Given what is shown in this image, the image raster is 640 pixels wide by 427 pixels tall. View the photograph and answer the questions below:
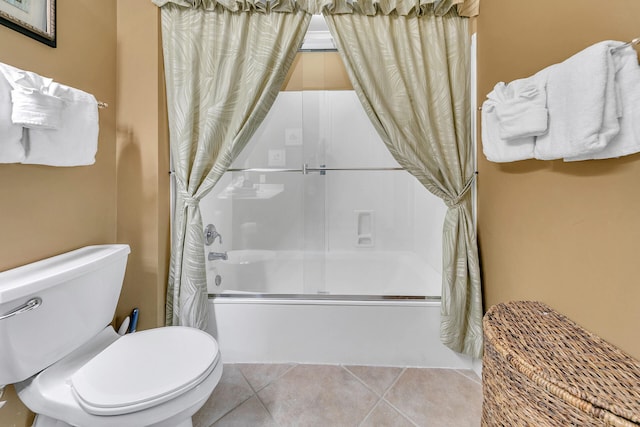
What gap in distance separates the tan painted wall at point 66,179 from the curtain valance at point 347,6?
408mm

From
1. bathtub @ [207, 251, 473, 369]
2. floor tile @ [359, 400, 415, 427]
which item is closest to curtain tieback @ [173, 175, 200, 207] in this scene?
bathtub @ [207, 251, 473, 369]

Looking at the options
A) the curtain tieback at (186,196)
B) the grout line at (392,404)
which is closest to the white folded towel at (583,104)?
the grout line at (392,404)

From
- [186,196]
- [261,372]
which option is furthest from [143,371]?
[186,196]

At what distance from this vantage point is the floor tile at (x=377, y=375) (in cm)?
142

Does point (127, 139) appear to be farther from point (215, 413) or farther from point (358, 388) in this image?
point (358, 388)

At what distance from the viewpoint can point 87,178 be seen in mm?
1289

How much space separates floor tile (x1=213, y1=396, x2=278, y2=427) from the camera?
3.99 ft

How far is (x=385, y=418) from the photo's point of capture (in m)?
1.25

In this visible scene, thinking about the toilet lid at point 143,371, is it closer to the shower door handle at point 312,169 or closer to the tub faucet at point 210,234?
the tub faucet at point 210,234

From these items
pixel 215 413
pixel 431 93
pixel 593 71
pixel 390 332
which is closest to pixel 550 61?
pixel 593 71

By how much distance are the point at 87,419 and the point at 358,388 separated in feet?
3.80

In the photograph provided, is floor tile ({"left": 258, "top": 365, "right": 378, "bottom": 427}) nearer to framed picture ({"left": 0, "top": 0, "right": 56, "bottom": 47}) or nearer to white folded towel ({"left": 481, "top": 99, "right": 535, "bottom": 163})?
white folded towel ({"left": 481, "top": 99, "right": 535, "bottom": 163})

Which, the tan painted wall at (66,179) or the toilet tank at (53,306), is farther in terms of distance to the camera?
the tan painted wall at (66,179)

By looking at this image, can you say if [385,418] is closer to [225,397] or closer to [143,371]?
[225,397]
